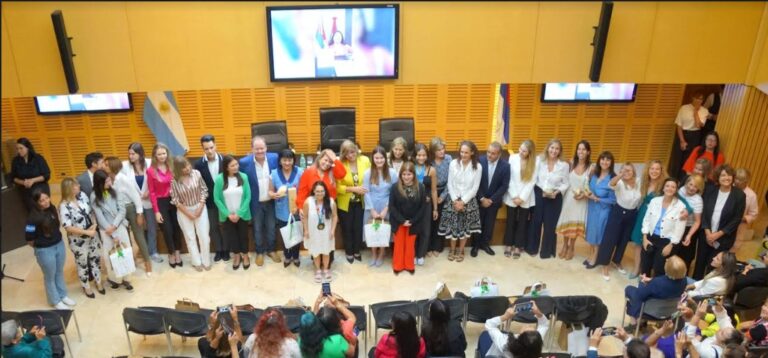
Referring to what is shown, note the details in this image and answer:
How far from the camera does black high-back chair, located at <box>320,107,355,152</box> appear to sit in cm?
841

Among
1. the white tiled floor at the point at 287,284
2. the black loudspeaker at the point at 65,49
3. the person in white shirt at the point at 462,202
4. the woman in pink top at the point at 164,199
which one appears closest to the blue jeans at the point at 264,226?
the white tiled floor at the point at 287,284

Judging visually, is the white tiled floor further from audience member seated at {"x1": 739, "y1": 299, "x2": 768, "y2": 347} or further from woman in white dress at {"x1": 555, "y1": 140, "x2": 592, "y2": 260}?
audience member seated at {"x1": 739, "y1": 299, "x2": 768, "y2": 347}

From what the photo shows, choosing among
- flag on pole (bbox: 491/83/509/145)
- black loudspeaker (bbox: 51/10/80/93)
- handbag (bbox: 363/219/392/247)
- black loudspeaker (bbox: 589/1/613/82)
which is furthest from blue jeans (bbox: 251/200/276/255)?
flag on pole (bbox: 491/83/509/145)

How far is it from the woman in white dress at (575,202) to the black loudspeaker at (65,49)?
17.4ft

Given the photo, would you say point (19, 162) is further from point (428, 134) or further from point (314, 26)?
point (428, 134)

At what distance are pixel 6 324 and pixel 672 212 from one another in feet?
19.9

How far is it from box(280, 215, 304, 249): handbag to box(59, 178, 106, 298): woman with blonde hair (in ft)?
6.42

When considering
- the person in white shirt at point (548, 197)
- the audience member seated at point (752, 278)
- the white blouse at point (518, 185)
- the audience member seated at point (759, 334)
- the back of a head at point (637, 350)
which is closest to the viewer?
the back of a head at point (637, 350)

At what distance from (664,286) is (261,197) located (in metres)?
4.17

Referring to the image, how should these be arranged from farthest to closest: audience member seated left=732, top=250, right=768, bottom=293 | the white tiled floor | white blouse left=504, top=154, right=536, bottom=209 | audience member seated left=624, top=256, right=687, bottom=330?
white blouse left=504, top=154, right=536, bottom=209 < the white tiled floor < audience member seated left=732, top=250, right=768, bottom=293 < audience member seated left=624, top=256, right=687, bottom=330

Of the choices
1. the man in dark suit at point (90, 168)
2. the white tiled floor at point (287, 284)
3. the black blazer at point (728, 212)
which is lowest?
the white tiled floor at point (287, 284)

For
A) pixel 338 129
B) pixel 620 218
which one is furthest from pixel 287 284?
pixel 620 218

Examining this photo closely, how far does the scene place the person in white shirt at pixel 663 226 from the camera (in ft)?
19.8

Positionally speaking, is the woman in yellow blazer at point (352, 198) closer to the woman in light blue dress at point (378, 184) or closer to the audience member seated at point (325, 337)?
the woman in light blue dress at point (378, 184)
